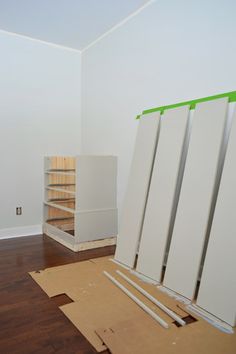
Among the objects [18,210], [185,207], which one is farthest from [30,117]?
[185,207]

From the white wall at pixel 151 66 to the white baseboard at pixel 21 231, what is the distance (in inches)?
49.6

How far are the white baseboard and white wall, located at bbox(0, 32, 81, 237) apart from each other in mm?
13

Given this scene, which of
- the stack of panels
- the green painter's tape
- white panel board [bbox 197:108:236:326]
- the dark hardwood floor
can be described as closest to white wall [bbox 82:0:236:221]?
the green painter's tape

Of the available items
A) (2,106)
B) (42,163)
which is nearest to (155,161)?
(42,163)

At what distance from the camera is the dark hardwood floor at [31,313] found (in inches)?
56.6

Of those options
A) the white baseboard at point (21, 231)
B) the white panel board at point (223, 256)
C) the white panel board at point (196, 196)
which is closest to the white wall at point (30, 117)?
the white baseboard at point (21, 231)

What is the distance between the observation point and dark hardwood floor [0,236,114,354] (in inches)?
56.6

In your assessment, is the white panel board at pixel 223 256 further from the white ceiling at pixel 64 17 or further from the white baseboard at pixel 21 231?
the white baseboard at pixel 21 231

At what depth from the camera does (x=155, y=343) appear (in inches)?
56.4

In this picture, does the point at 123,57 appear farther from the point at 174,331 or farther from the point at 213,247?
the point at 174,331

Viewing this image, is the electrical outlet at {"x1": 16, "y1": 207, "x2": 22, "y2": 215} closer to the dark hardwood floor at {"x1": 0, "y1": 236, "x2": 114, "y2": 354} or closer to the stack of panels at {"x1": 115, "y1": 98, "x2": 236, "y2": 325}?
the dark hardwood floor at {"x1": 0, "y1": 236, "x2": 114, "y2": 354}

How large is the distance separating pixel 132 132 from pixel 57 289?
1.79 meters

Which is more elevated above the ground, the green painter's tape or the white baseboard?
the green painter's tape

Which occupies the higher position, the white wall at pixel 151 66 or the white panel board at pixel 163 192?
the white wall at pixel 151 66
